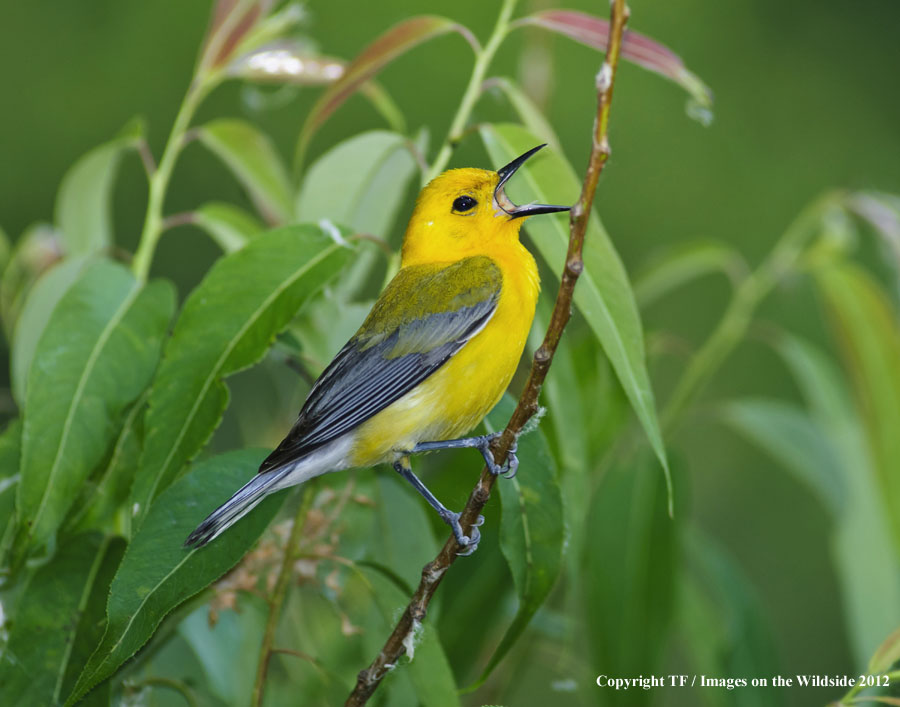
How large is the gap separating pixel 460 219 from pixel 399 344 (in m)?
0.29

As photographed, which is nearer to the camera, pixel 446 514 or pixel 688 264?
pixel 446 514

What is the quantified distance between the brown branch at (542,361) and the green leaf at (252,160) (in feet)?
3.75

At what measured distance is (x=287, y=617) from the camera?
258 centimetres

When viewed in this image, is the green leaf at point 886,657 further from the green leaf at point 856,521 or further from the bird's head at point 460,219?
the bird's head at point 460,219

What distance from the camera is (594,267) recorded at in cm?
177

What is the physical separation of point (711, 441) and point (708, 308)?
0.74 metres

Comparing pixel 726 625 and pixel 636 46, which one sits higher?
pixel 636 46

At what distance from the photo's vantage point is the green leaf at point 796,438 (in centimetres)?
Result: 281

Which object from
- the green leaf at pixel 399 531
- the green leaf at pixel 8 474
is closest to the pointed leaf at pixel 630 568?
the green leaf at pixel 399 531

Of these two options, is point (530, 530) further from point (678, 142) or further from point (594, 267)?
point (678, 142)

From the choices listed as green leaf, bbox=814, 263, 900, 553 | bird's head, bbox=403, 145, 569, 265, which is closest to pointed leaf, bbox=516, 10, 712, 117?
bird's head, bbox=403, 145, 569, 265

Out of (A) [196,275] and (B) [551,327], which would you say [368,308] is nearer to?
(B) [551,327]

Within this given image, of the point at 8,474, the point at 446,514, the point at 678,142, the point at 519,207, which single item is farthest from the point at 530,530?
the point at 678,142

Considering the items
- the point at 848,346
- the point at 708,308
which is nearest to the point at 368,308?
the point at 848,346
